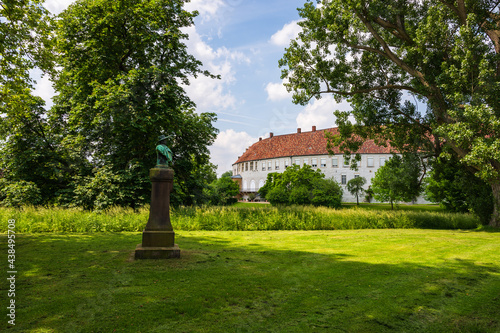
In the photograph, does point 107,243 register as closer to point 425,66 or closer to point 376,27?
point 425,66

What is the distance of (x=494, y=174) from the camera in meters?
→ 13.2

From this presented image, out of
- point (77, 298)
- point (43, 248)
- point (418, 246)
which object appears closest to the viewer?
point (77, 298)

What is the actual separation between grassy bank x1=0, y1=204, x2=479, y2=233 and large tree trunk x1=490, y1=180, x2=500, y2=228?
187 centimetres

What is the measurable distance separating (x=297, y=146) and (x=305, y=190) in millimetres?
28407

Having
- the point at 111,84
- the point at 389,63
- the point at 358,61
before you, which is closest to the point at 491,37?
the point at 389,63

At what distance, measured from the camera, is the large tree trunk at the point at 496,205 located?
1566cm

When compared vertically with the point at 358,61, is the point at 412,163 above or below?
below

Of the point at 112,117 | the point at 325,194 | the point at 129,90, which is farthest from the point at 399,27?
the point at 325,194

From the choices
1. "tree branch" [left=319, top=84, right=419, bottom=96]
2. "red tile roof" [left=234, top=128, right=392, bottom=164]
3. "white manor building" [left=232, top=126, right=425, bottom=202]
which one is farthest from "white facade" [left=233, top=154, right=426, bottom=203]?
"tree branch" [left=319, top=84, right=419, bottom=96]

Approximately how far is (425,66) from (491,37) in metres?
3.46

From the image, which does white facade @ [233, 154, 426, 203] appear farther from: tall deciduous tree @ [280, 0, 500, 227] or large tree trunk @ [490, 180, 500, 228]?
large tree trunk @ [490, 180, 500, 228]

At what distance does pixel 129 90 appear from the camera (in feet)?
49.5

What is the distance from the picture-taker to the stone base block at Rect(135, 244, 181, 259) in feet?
23.7

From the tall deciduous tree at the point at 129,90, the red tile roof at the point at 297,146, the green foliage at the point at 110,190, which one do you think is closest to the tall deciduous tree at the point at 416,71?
→ the tall deciduous tree at the point at 129,90
